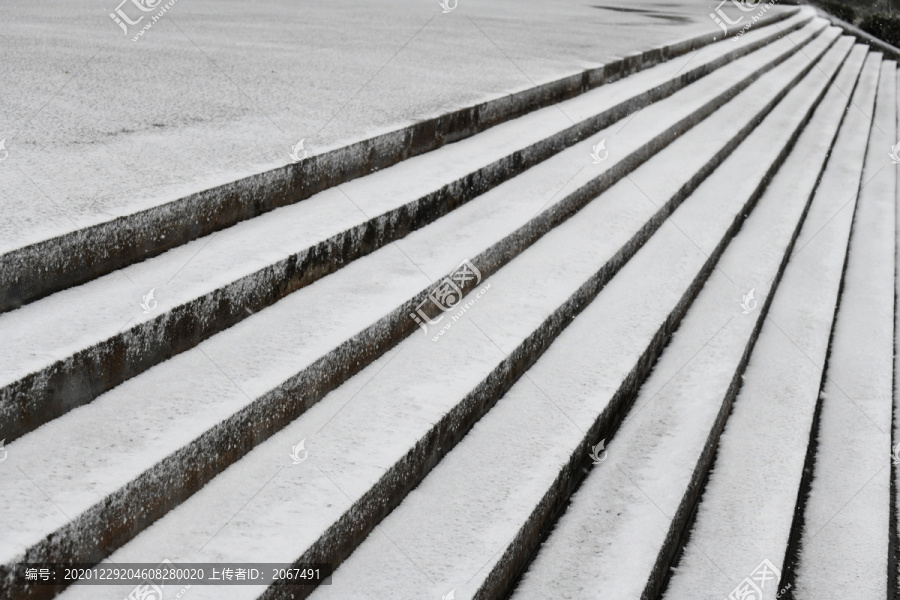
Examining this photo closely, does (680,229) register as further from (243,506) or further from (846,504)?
(243,506)

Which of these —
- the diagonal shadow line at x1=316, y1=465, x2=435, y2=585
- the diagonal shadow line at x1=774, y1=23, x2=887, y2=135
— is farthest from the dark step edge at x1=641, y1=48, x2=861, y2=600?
the diagonal shadow line at x1=774, y1=23, x2=887, y2=135

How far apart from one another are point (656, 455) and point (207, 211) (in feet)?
4.33

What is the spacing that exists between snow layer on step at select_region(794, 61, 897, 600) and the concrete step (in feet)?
3.98

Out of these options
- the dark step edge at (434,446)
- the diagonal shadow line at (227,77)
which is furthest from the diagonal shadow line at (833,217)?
the diagonal shadow line at (227,77)

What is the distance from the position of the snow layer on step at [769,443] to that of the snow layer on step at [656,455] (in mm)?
142

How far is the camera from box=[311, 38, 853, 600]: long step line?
1.58 meters

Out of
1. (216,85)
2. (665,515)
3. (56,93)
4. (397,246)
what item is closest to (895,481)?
(665,515)

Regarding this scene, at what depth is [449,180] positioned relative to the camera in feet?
9.31

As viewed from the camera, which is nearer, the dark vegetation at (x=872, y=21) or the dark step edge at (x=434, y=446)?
the dark step edge at (x=434, y=446)

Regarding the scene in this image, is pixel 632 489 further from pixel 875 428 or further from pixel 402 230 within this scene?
pixel 875 428

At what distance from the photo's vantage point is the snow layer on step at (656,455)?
1.79m

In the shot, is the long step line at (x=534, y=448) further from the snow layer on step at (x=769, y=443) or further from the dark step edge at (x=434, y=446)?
the snow layer on step at (x=769, y=443)

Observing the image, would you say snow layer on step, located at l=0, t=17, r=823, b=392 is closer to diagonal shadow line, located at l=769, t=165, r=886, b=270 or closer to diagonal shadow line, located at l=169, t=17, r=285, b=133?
diagonal shadow line, located at l=169, t=17, r=285, b=133

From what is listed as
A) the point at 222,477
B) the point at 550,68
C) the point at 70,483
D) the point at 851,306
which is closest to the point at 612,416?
the point at 222,477
